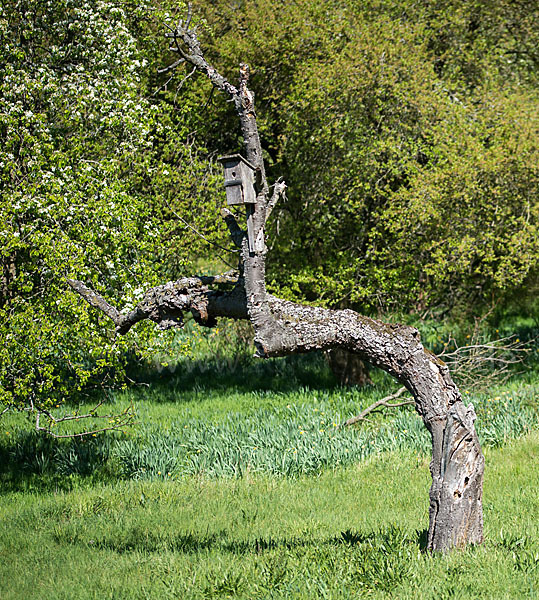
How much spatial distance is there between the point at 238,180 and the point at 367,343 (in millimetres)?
1423

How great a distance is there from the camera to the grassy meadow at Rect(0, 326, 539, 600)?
4.96 meters

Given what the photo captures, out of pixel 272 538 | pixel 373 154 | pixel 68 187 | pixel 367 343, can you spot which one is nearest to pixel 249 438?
pixel 272 538

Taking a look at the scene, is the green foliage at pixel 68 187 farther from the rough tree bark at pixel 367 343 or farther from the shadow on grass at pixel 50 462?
the rough tree bark at pixel 367 343

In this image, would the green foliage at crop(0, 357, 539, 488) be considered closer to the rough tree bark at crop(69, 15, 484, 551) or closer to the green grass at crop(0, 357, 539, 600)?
the green grass at crop(0, 357, 539, 600)

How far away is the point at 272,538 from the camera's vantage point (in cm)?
633

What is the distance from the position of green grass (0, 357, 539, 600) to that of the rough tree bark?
11.8 inches

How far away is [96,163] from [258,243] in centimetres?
Answer: 469

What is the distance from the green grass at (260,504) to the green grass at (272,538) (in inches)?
0.7

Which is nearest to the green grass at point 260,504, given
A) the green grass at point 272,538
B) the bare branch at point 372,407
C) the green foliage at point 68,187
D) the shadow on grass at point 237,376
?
the green grass at point 272,538

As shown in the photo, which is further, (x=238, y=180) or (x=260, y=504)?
(x=260, y=504)

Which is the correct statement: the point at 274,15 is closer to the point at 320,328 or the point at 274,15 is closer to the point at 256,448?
the point at 256,448

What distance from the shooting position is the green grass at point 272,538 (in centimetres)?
482

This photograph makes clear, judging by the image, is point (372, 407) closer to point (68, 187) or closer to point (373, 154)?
point (373, 154)

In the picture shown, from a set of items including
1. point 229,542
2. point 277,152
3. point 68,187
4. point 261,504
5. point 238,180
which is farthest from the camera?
point 277,152
